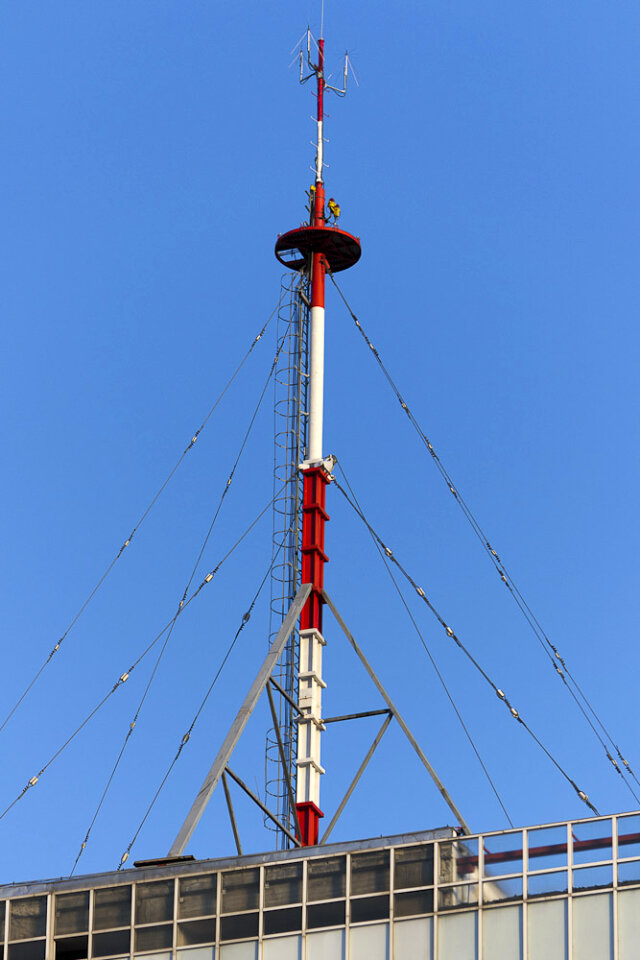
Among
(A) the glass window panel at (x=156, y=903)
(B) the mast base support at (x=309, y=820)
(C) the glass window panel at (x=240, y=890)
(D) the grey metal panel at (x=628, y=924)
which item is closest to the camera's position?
(D) the grey metal panel at (x=628, y=924)

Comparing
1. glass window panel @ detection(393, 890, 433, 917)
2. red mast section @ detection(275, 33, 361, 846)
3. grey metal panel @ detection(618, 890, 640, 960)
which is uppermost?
red mast section @ detection(275, 33, 361, 846)

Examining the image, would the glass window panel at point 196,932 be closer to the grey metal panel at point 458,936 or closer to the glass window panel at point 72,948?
the glass window panel at point 72,948

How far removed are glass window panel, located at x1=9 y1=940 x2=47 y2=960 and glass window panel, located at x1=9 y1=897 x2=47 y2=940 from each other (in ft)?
0.80

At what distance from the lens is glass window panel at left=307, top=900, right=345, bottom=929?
2648 inches

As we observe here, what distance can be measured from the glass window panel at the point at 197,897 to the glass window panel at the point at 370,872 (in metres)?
4.91

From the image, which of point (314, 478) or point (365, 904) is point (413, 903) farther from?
point (314, 478)

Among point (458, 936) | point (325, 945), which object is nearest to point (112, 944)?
point (325, 945)

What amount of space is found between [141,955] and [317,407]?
25.5 meters

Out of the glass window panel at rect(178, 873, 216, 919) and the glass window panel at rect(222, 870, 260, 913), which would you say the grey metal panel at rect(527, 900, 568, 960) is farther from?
the glass window panel at rect(178, 873, 216, 919)

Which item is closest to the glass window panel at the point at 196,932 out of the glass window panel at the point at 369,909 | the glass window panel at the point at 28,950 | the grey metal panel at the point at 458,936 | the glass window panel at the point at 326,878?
the glass window panel at the point at 326,878

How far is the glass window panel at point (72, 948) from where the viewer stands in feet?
228

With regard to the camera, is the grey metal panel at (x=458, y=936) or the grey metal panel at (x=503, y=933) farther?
the grey metal panel at (x=458, y=936)

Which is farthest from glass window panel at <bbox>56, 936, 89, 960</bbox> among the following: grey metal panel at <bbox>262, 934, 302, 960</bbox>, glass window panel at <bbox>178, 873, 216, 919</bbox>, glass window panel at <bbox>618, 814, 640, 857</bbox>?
glass window panel at <bbox>618, 814, 640, 857</bbox>

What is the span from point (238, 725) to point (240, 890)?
834cm
